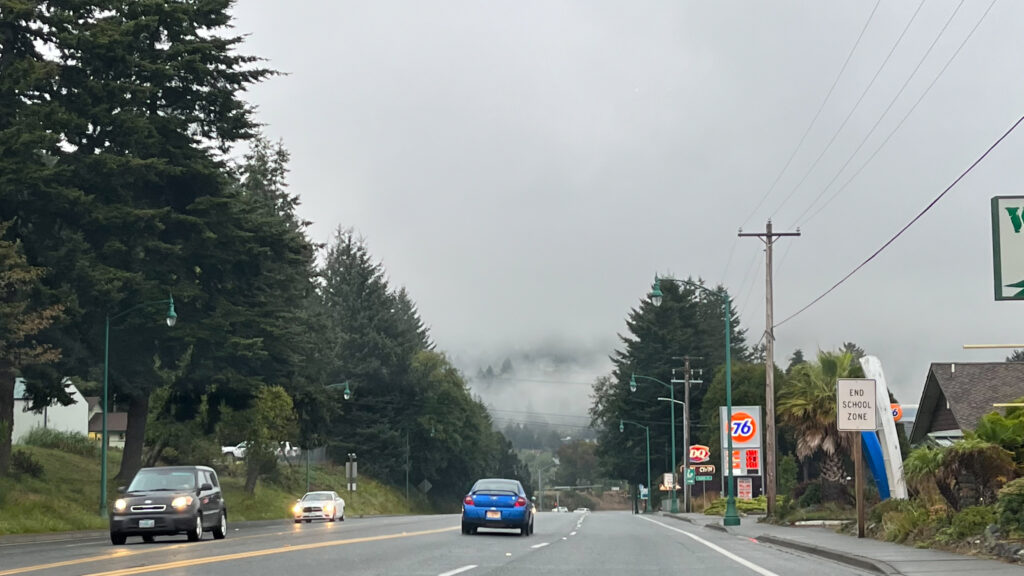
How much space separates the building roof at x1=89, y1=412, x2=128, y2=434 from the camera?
300 ft

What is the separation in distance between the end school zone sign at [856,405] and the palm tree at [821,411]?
16.6 metres

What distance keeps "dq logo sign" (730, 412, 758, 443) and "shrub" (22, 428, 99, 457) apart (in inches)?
1306

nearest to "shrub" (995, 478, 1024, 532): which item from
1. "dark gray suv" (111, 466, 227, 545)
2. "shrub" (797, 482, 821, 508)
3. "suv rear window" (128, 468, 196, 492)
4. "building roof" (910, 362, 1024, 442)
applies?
"dark gray suv" (111, 466, 227, 545)

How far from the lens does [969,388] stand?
47844 millimetres

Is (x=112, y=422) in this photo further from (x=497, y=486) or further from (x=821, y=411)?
(x=497, y=486)

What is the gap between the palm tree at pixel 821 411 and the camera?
44.1 metres

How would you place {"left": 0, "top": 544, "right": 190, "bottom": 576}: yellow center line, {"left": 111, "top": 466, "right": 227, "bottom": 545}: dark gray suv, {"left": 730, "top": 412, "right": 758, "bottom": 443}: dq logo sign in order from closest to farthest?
1. {"left": 0, "top": 544, "right": 190, "bottom": 576}: yellow center line
2. {"left": 111, "top": 466, "right": 227, "bottom": 545}: dark gray suv
3. {"left": 730, "top": 412, "right": 758, "bottom": 443}: dq logo sign

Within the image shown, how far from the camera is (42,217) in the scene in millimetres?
46844

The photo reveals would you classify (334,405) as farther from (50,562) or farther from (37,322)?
(50,562)

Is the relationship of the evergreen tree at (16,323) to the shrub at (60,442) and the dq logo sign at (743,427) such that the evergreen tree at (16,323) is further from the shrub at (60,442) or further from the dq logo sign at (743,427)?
the dq logo sign at (743,427)

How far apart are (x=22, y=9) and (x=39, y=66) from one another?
2.12m

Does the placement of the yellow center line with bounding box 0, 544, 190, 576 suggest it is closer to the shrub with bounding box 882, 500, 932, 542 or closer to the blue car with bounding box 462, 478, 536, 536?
the blue car with bounding box 462, 478, 536, 536

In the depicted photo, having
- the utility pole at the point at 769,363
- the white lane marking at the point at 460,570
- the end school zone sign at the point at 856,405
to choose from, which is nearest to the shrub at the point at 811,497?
the utility pole at the point at 769,363

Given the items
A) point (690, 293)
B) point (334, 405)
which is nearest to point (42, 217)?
point (334, 405)
